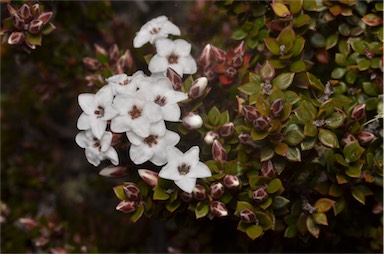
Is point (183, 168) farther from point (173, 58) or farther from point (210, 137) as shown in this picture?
point (173, 58)

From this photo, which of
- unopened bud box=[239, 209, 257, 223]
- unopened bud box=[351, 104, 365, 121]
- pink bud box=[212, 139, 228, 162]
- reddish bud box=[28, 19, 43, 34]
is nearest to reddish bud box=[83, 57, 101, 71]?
reddish bud box=[28, 19, 43, 34]

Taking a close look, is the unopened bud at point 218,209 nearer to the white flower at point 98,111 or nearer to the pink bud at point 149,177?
the pink bud at point 149,177

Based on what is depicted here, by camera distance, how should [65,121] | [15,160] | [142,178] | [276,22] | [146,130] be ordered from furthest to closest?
[65,121], [15,160], [276,22], [142,178], [146,130]

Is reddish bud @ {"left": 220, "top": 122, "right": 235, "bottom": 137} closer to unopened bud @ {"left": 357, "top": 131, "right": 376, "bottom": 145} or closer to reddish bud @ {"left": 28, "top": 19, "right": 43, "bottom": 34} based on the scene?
unopened bud @ {"left": 357, "top": 131, "right": 376, "bottom": 145}

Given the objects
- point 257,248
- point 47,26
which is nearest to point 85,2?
point 47,26

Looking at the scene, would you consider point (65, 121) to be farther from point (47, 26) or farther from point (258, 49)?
point (258, 49)

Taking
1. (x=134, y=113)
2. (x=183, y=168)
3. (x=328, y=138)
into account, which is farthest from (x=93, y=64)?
(x=328, y=138)

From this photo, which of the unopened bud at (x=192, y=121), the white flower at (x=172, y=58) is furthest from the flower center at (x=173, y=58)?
the unopened bud at (x=192, y=121)
